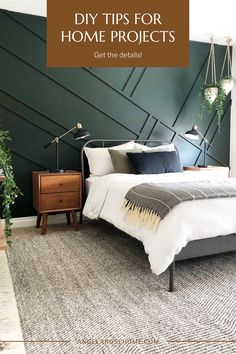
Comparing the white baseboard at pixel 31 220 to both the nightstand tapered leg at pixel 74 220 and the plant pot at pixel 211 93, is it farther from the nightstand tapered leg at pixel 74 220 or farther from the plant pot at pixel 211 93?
the plant pot at pixel 211 93

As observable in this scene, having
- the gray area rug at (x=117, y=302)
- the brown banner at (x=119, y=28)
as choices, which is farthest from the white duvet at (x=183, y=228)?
the brown banner at (x=119, y=28)

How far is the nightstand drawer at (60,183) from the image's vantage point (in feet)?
10.5

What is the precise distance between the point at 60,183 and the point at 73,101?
43.5 inches

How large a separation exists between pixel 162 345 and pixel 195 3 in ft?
10.7

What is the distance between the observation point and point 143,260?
2.53 metres

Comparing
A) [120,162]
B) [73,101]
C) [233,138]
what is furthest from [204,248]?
[233,138]

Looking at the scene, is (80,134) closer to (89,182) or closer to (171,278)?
(89,182)

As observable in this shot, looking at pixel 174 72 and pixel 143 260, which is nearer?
pixel 143 260

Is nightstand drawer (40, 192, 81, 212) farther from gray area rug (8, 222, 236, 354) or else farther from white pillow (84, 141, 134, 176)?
gray area rug (8, 222, 236, 354)

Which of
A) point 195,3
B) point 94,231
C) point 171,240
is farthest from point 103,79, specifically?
Result: point 171,240

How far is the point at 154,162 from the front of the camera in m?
3.39

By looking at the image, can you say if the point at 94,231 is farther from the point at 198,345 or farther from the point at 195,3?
the point at 195,3

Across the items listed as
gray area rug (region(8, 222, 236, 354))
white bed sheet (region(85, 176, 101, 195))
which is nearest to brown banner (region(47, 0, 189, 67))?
white bed sheet (region(85, 176, 101, 195))

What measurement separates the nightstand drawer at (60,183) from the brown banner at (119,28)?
1.33 m
